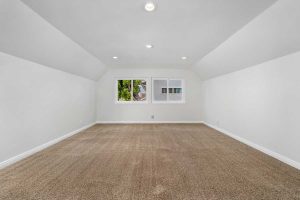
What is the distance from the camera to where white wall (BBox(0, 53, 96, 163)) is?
2480 millimetres

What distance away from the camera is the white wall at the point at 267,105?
8.20ft

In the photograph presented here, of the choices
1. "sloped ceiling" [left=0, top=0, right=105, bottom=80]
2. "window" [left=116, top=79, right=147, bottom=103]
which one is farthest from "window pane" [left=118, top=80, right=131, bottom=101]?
"sloped ceiling" [left=0, top=0, right=105, bottom=80]

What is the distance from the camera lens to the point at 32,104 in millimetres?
3041

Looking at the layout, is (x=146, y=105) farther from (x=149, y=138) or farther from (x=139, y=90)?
(x=149, y=138)

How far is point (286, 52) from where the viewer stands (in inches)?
100

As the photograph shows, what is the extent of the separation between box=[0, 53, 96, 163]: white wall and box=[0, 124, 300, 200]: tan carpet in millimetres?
377

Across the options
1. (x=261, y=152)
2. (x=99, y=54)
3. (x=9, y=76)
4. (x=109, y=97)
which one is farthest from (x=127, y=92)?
(x=261, y=152)

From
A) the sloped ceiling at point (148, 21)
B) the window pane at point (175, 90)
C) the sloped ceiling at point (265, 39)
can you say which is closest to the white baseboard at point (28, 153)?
the sloped ceiling at point (148, 21)

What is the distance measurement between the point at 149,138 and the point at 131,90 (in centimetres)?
302

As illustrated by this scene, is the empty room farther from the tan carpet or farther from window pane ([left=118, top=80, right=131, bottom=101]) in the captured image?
window pane ([left=118, top=80, right=131, bottom=101])

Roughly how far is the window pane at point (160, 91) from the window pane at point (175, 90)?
0.26 m

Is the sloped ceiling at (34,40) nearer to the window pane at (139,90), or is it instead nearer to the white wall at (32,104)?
the white wall at (32,104)

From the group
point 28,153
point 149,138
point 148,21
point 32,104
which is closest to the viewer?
point 148,21

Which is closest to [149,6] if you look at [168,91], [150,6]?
[150,6]
